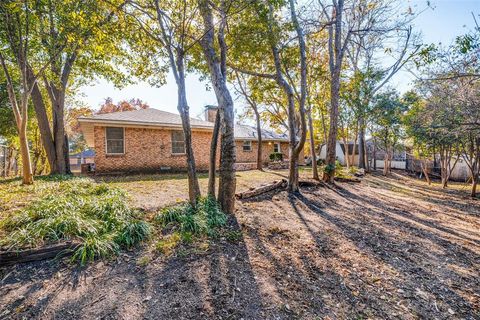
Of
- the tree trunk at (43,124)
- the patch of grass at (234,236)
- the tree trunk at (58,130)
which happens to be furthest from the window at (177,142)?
the patch of grass at (234,236)

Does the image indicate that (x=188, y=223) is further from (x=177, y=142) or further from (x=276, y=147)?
(x=276, y=147)

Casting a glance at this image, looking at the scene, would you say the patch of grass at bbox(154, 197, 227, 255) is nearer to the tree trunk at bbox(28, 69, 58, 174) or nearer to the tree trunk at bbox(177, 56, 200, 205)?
the tree trunk at bbox(177, 56, 200, 205)

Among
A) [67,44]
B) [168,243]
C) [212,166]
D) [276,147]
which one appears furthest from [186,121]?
[276,147]

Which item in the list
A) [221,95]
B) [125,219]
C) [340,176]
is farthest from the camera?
[340,176]

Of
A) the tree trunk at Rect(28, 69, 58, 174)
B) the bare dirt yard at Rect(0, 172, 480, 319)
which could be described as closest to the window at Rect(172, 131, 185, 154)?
the tree trunk at Rect(28, 69, 58, 174)

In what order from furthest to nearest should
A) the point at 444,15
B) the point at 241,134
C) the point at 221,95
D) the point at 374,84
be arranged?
1. the point at 241,134
2. the point at 374,84
3. the point at 444,15
4. the point at 221,95

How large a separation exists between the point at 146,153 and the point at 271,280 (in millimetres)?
11107

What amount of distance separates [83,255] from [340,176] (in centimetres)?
1090

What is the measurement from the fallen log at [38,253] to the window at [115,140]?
953cm

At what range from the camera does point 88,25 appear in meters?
4.97

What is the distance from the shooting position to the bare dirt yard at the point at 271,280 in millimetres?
2152

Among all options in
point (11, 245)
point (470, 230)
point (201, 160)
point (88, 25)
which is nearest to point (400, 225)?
point (470, 230)

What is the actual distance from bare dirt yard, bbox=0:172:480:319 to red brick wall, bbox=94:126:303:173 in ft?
30.2

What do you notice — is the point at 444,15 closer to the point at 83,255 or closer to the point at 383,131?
the point at 383,131
